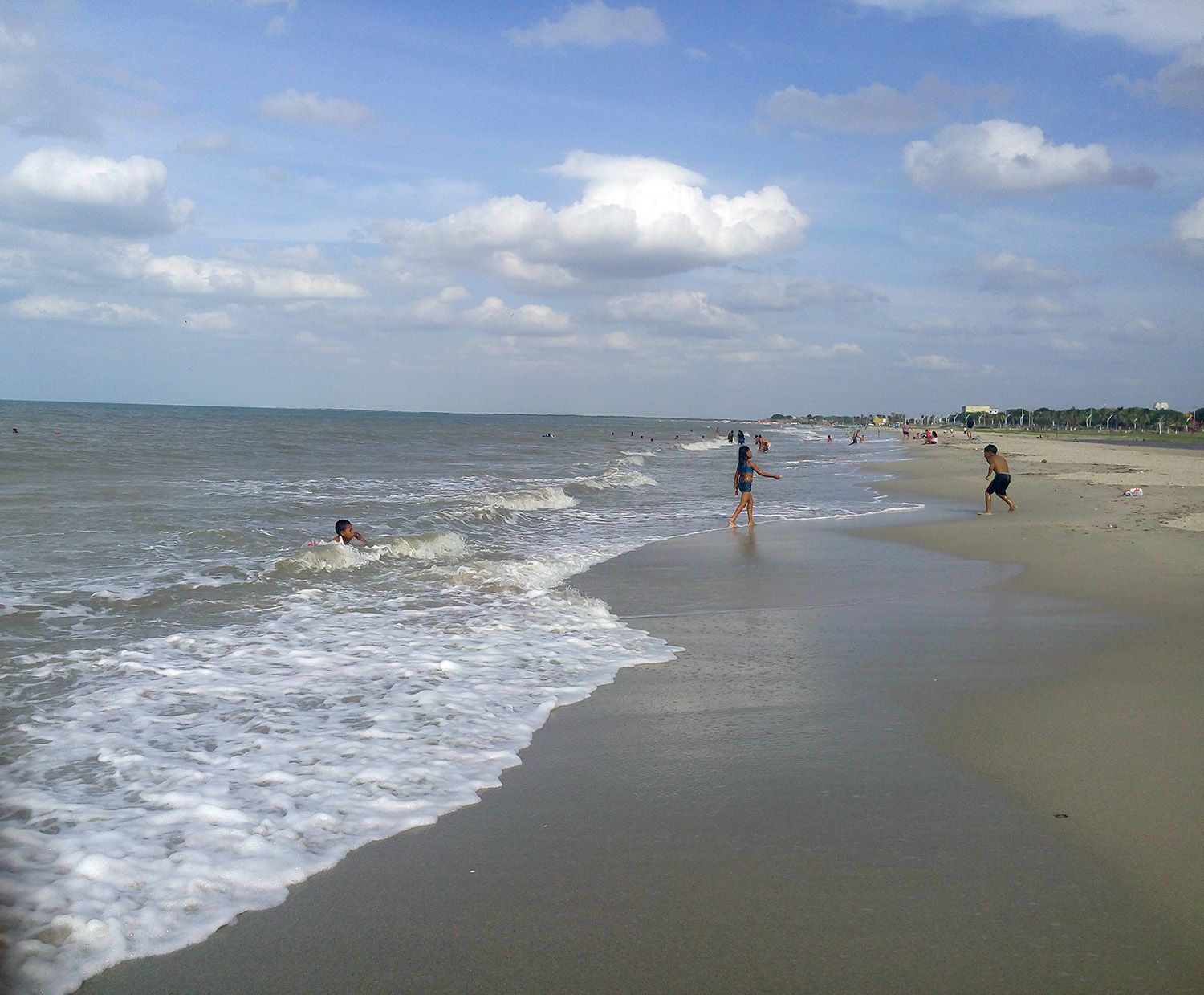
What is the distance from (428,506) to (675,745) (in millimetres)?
15217

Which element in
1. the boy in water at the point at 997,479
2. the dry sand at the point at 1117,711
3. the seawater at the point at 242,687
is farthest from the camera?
the boy in water at the point at 997,479

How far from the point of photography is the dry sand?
3871mm

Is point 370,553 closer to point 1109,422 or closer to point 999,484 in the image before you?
point 999,484

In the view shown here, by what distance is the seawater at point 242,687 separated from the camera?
370 cm

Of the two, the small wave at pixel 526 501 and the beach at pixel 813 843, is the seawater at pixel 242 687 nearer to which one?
the beach at pixel 813 843

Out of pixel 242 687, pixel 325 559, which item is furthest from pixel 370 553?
pixel 242 687

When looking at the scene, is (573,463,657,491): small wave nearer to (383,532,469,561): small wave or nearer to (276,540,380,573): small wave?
(383,532,469,561): small wave

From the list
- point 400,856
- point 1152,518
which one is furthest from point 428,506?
point 400,856

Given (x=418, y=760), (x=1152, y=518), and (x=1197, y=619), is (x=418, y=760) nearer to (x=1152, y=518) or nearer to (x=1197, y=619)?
(x=1197, y=619)

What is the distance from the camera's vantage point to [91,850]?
3.88 meters

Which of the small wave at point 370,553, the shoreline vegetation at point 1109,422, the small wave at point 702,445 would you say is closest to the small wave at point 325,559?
the small wave at point 370,553

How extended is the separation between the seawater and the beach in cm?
33

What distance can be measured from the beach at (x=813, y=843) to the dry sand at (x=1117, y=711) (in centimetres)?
2

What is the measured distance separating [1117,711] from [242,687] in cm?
622
